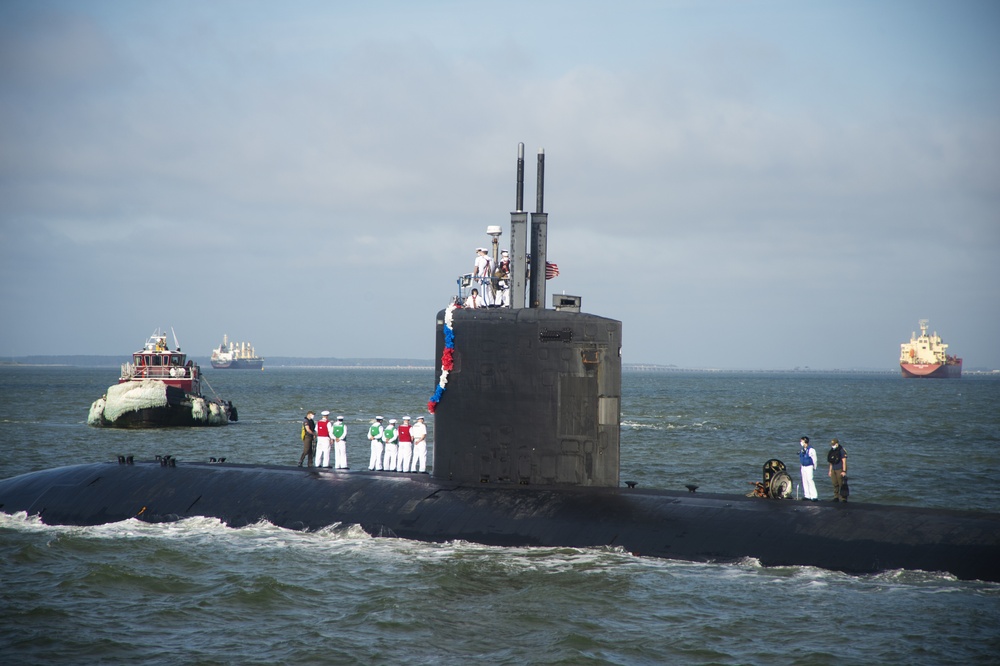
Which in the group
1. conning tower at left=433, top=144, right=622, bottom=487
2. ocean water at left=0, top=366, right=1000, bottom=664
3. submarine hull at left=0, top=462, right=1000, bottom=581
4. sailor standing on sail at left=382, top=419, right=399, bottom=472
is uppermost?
conning tower at left=433, top=144, right=622, bottom=487

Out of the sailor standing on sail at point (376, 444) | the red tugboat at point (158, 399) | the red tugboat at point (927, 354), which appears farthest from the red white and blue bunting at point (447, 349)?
the red tugboat at point (927, 354)

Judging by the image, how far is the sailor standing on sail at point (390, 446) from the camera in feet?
75.5

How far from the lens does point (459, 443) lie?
695 inches

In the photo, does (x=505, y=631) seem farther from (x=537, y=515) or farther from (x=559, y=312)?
(x=559, y=312)

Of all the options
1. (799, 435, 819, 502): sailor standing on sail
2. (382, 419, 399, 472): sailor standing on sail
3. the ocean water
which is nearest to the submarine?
the ocean water

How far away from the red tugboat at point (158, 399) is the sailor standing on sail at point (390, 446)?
112ft

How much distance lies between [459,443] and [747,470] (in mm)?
20264

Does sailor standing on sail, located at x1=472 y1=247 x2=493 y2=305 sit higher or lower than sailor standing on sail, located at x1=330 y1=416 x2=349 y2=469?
higher

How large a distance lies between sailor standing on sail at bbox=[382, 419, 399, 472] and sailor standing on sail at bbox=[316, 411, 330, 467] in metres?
1.36

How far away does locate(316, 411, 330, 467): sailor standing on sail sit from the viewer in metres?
23.3

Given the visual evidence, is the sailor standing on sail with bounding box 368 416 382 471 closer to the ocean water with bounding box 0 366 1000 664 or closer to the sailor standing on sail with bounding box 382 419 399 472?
the sailor standing on sail with bounding box 382 419 399 472

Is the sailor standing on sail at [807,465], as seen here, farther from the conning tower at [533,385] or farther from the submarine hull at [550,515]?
the conning tower at [533,385]

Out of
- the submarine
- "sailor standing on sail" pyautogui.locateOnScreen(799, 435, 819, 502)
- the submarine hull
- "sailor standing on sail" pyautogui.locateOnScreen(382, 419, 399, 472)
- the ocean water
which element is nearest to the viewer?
the ocean water

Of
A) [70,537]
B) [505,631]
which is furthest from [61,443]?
[505,631]
